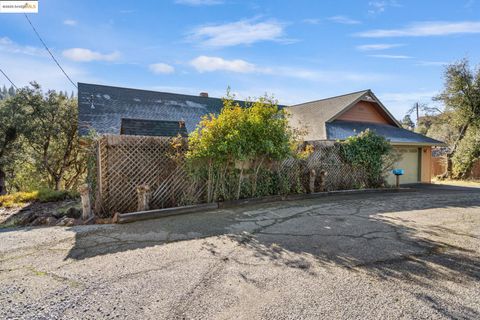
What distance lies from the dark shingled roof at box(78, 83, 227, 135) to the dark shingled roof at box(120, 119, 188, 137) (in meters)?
0.38

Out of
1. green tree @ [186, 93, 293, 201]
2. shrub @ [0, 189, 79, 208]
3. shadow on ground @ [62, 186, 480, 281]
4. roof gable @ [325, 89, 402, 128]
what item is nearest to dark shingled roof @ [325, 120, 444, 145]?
roof gable @ [325, 89, 402, 128]

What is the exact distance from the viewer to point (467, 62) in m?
17.1

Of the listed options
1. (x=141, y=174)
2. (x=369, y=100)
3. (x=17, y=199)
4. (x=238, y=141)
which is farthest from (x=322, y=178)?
(x=17, y=199)

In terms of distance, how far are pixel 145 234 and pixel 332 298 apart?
135 inches

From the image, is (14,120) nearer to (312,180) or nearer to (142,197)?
(142,197)

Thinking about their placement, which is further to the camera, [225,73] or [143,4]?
[225,73]

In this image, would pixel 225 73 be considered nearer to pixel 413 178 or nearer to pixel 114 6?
pixel 114 6

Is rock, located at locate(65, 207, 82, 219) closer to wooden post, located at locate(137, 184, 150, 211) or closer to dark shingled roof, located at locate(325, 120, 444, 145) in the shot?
wooden post, located at locate(137, 184, 150, 211)

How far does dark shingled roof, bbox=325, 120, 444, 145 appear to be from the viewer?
45.5 feet

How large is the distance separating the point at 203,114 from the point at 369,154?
8.84 m

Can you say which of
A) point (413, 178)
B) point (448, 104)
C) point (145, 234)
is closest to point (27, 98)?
point (145, 234)

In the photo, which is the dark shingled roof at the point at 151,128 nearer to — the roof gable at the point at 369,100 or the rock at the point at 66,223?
the rock at the point at 66,223

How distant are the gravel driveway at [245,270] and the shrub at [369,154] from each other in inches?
194

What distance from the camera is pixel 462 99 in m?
17.6
